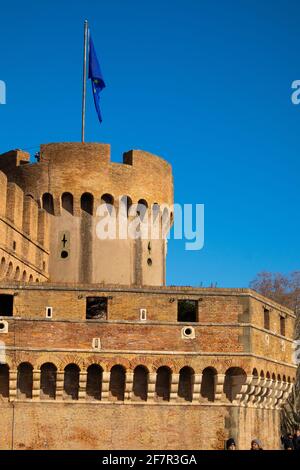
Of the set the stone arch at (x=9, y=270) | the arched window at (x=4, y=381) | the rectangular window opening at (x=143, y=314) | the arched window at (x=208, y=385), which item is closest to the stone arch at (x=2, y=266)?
the stone arch at (x=9, y=270)

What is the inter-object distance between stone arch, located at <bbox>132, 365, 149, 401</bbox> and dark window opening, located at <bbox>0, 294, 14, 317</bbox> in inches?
183

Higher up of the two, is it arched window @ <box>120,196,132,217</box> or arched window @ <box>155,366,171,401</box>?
arched window @ <box>120,196,132,217</box>

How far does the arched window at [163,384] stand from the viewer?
1193 inches

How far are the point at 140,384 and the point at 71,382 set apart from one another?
2.29 meters

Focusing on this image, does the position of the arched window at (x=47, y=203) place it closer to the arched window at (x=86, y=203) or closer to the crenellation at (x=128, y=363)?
the arched window at (x=86, y=203)

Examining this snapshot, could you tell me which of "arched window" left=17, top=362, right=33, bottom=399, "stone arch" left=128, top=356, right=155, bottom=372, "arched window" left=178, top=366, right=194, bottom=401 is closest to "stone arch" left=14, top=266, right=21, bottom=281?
"arched window" left=17, top=362, right=33, bottom=399

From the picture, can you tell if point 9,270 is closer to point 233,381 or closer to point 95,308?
point 95,308

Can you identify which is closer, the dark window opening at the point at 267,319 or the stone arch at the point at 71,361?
the stone arch at the point at 71,361

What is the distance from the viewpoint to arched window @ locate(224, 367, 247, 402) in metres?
30.7

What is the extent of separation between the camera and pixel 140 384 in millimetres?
30188

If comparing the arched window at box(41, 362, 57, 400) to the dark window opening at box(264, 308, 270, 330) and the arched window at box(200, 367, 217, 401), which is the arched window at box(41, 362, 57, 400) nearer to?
the arched window at box(200, 367, 217, 401)

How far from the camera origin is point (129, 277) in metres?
39.1

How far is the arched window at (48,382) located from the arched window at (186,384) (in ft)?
13.9
